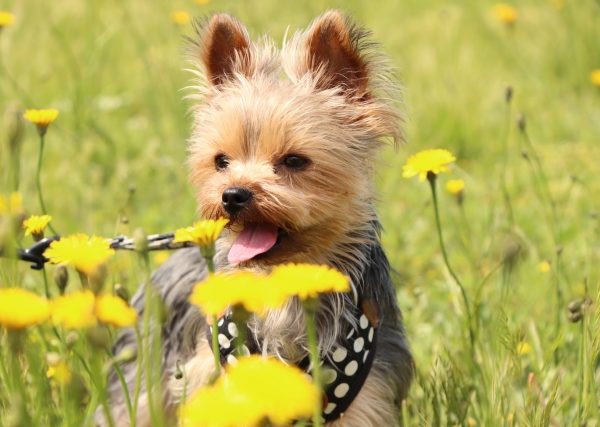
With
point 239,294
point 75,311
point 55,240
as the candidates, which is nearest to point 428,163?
point 55,240

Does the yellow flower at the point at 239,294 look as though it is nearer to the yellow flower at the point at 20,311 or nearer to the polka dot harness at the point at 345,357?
the yellow flower at the point at 20,311

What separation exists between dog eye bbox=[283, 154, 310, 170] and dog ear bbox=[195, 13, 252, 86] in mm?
401

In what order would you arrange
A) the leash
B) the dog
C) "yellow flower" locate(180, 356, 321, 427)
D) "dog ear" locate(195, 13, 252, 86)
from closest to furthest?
"yellow flower" locate(180, 356, 321, 427) < the leash < the dog < "dog ear" locate(195, 13, 252, 86)

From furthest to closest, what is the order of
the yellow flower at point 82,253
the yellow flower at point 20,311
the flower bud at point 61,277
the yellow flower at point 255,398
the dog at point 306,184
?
1. the dog at point 306,184
2. the flower bud at point 61,277
3. the yellow flower at point 82,253
4. the yellow flower at point 20,311
5. the yellow flower at point 255,398

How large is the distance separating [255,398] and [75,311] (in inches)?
16.1

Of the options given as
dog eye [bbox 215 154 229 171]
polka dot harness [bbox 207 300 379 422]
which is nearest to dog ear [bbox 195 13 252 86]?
dog eye [bbox 215 154 229 171]

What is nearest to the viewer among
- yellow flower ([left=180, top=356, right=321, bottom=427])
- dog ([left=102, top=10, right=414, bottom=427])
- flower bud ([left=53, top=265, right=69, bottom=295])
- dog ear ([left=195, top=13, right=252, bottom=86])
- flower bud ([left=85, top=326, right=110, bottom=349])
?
yellow flower ([left=180, top=356, right=321, bottom=427])

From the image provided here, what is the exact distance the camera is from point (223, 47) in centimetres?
303

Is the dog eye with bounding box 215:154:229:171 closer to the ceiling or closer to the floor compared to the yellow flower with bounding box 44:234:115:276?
closer to the ceiling

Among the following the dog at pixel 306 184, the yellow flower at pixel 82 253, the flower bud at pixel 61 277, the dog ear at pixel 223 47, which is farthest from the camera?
the dog ear at pixel 223 47

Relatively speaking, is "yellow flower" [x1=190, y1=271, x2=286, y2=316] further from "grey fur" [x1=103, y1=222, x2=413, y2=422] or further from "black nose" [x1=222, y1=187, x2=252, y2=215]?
"grey fur" [x1=103, y1=222, x2=413, y2=422]

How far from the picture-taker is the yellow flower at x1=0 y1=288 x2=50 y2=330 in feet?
4.78

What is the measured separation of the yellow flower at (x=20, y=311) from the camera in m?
1.46

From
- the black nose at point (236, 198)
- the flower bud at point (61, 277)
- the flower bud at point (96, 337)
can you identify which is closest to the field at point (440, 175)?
the flower bud at point (96, 337)
